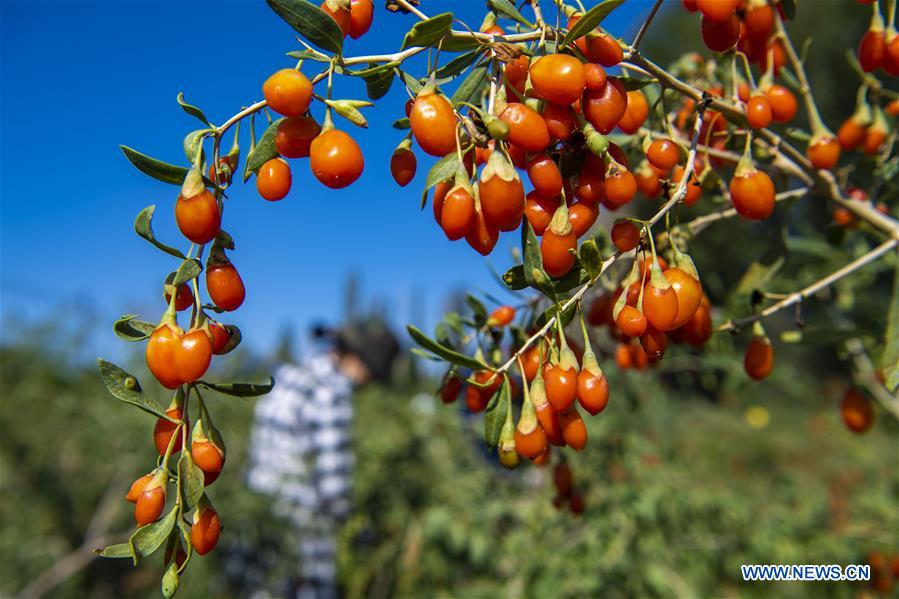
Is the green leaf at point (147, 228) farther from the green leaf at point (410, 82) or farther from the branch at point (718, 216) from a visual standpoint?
the branch at point (718, 216)

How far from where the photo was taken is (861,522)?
2.28 m

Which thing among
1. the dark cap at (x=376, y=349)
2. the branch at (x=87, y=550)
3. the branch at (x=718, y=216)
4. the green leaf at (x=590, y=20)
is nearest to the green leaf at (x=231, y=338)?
the green leaf at (x=590, y=20)

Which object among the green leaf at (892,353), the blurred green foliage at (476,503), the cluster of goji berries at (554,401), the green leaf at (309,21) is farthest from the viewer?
the blurred green foliage at (476,503)

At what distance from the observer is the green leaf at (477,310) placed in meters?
0.81

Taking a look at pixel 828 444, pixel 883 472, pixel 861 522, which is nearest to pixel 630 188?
pixel 861 522

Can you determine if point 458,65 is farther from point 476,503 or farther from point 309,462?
point 309,462

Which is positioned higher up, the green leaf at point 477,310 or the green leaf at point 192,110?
the green leaf at point 192,110

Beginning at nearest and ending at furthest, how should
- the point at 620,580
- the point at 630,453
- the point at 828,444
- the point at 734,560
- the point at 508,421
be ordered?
→ the point at 508,421, the point at 620,580, the point at 734,560, the point at 630,453, the point at 828,444

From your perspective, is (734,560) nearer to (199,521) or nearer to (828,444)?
(199,521)

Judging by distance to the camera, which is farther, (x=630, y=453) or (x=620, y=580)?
(x=630, y=453)

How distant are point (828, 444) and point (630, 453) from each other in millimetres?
4527

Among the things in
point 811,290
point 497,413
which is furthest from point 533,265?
point 811,290

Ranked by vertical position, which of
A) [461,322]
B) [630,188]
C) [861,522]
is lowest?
[861,522]

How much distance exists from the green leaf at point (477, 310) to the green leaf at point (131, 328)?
0.39 m
